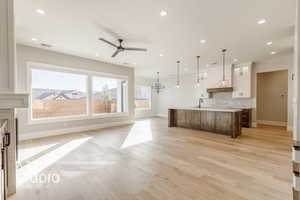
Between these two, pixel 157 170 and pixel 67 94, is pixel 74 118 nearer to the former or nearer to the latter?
pixel 67 94

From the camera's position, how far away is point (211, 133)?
5.22 metres

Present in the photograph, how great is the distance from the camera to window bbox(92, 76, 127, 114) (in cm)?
620

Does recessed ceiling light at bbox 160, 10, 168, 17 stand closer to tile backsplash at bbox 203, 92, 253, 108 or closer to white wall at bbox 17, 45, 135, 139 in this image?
white wall at bbox 17, 45, 135, 139

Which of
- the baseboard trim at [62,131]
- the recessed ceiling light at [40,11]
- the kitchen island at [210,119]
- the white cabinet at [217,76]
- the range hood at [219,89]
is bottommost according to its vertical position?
the baseboard trim at [62,131]

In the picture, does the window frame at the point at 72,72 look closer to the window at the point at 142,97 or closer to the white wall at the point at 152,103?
the white wall at the point at 152,103

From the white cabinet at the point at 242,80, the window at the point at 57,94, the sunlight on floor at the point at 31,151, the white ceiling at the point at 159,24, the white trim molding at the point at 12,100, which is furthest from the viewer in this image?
the white cabinet at the point at 242,80

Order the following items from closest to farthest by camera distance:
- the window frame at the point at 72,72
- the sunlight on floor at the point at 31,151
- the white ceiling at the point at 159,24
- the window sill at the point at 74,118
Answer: the white ceiling at the point at 159,24 < the sunlight on floor at the point at 31,151 < the window frame at the point at 72,72 < the window sill at the point at 74,118

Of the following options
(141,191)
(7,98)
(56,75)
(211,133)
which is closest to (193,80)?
(211,133)

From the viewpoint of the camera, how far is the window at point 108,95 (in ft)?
20.4

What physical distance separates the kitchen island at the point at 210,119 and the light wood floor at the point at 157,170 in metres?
0.89

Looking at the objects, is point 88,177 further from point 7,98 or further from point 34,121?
point 34,121

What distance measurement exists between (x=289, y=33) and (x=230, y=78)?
3.31 m

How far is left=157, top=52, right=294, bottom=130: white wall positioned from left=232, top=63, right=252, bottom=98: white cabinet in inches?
11.3

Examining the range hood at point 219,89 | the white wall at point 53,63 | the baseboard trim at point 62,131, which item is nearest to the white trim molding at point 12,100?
the white wall at point 53,63
